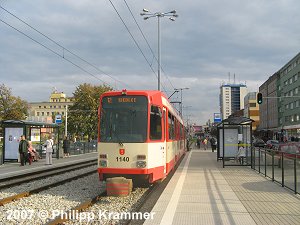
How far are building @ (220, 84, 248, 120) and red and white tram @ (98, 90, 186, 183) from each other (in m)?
168

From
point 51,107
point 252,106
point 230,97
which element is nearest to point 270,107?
point 252,106

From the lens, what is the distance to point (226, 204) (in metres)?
9.27

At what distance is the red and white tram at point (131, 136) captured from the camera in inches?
446

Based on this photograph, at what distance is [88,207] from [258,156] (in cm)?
969

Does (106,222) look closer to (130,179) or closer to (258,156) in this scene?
(130,179)

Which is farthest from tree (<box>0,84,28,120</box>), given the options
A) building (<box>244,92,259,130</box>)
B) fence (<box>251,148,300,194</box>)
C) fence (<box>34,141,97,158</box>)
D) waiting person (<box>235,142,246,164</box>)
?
building (<box>244,92,259,130</box>)

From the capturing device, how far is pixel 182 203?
936 centimetres

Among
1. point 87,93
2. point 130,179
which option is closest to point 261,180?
point 130,179

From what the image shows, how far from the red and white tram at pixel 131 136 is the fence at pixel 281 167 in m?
3.73

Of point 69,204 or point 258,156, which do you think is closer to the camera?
point 69,204

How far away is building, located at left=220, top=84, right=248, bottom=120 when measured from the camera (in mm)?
179125

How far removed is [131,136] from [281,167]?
477 cm

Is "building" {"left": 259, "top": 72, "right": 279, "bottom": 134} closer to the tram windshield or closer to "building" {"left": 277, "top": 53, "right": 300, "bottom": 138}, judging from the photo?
"building" {"left": 277, "top": 53, "right": 300, "bottom": 138}

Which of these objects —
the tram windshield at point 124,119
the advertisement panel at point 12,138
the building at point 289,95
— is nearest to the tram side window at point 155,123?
the tram windshield at point 124,119
